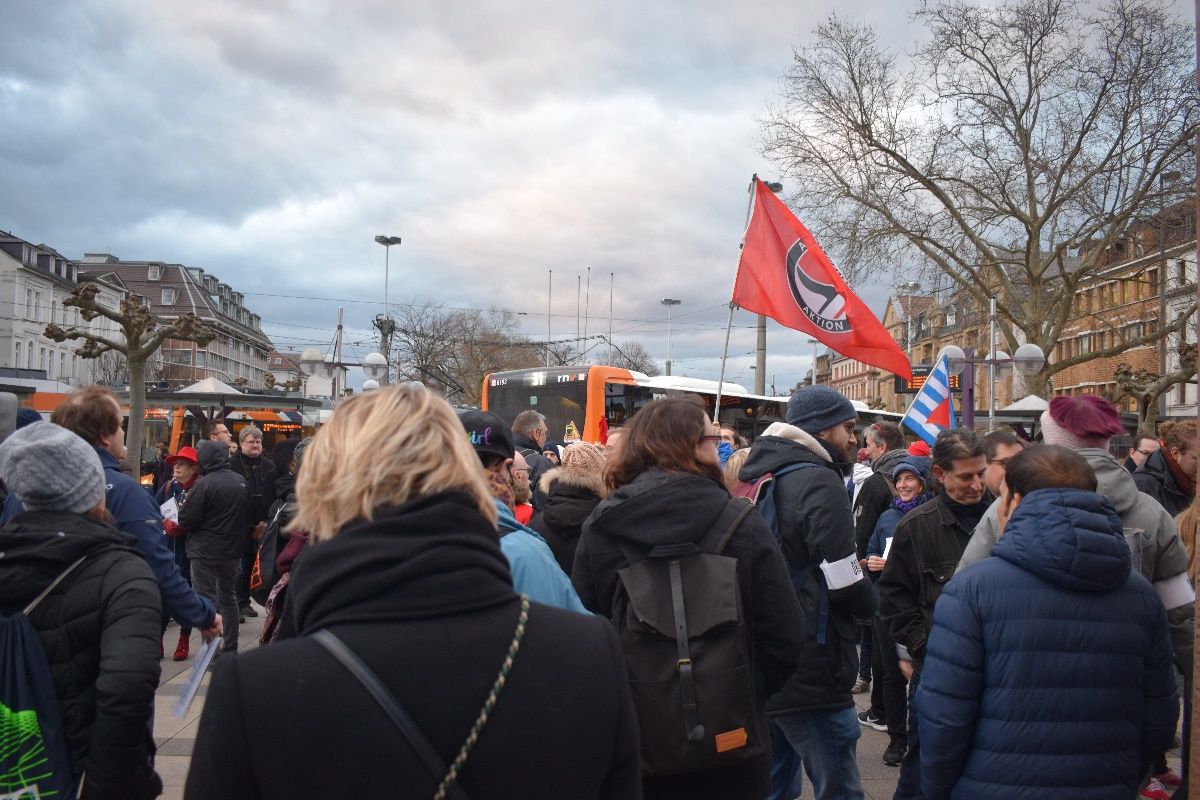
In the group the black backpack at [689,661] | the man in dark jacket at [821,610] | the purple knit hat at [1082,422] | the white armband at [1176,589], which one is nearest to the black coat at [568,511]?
the man in dark jacket at [821,610]

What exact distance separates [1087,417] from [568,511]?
228 centimetres

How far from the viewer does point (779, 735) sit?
13.0ft

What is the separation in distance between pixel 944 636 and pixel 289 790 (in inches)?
79.8

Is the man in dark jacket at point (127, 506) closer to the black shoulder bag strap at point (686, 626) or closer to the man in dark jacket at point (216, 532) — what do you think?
the black shoulder bag strap at point (686, 626)

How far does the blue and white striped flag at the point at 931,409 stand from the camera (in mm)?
9750

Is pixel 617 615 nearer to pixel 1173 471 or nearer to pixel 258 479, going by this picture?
pixel 1173 471

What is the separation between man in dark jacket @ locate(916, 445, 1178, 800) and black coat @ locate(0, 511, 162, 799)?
2382mm

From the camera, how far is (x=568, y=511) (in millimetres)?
4125

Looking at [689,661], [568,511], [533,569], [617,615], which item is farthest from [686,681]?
[568,511]

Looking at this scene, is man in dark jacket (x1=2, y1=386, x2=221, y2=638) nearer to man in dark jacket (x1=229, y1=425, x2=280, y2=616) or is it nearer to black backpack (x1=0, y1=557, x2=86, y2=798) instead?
black backpack (x1=0, y1=557, x2=86, y2=798)

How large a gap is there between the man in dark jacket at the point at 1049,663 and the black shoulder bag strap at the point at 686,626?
71 cm

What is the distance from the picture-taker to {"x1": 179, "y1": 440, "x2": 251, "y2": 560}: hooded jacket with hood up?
7.42 metres

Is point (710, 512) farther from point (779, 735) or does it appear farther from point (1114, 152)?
point (1114, 152)

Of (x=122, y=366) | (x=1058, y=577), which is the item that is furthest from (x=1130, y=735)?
(x=122, y=366)
